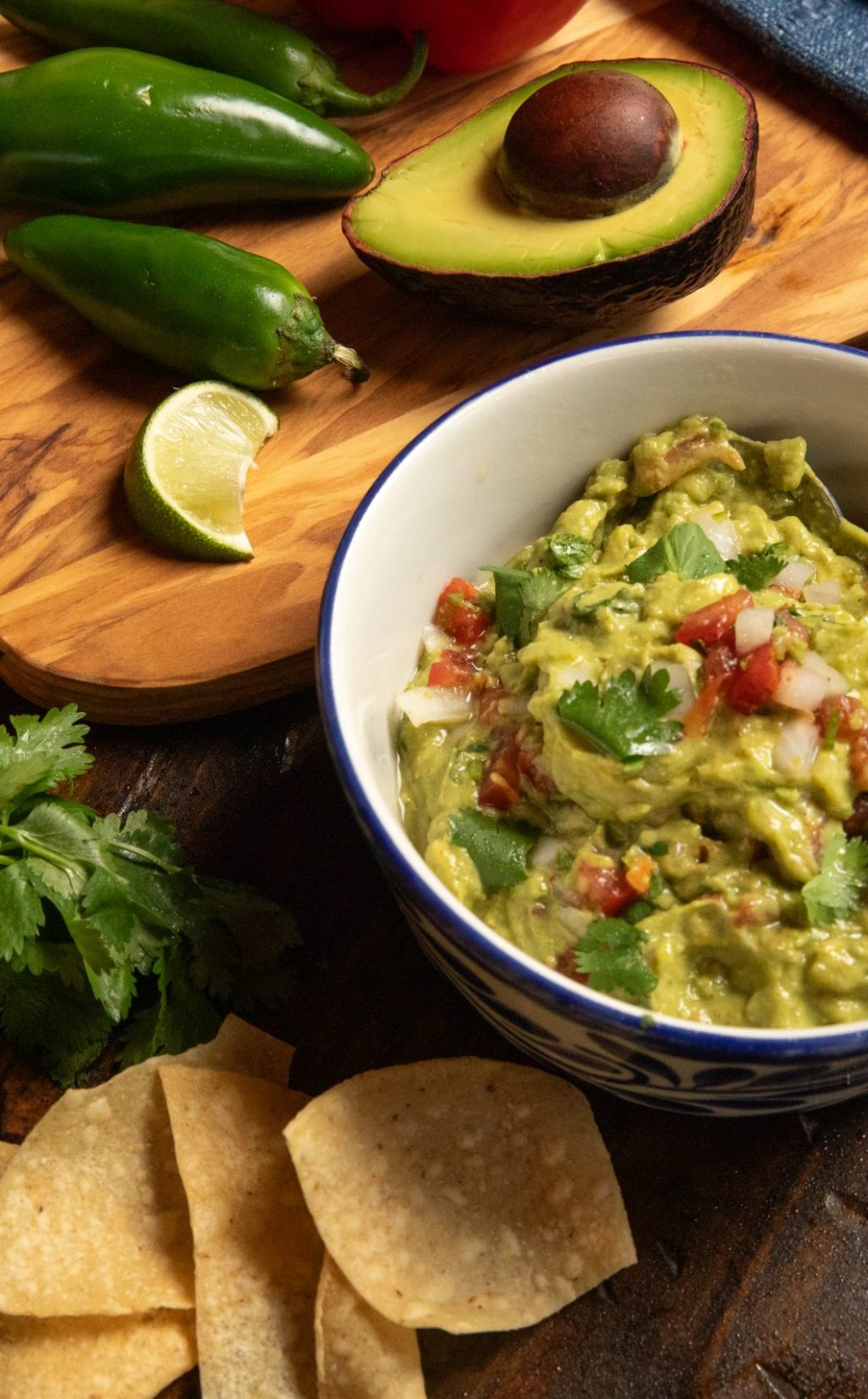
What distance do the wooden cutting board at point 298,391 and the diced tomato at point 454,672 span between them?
41cm

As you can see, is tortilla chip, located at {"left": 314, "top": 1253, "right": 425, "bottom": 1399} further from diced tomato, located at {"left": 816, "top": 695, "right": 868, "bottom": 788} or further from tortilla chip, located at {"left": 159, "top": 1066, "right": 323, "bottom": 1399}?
diced tomato, located at {"left": 816, "top": 695, "right": 868, "bottom": 788}

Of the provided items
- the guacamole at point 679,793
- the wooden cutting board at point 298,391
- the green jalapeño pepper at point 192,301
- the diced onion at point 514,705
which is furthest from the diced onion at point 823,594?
the green jalapeño pepper at point 192,301

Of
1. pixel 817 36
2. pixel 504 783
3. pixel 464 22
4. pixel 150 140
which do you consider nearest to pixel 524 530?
pixel 504 783

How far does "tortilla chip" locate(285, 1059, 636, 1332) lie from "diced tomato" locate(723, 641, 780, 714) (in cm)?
68

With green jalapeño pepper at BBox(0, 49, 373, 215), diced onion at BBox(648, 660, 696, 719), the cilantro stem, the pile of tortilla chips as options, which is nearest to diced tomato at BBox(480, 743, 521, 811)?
diced onion at BBox(648, 660, 696, 719)

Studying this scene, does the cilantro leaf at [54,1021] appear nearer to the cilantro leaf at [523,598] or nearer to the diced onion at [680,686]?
the cilantro leaf at [523,598]

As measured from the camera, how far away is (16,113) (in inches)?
120

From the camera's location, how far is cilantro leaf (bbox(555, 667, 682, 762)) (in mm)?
1764

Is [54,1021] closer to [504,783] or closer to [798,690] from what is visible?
[504,783]

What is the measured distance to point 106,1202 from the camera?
7.06 feet

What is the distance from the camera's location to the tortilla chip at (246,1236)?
1984 mm

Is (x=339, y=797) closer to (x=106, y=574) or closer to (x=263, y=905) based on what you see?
(x=263, y=905)

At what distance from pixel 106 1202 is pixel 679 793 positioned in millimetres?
1126

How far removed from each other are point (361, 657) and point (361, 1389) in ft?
3.38
